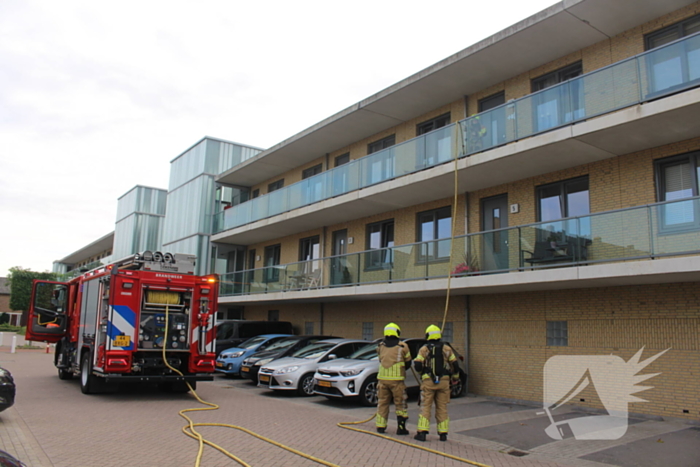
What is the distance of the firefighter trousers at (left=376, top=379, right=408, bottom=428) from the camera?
360 inches

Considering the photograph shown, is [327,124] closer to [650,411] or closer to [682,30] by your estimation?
[682,30]

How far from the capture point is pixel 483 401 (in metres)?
13.7

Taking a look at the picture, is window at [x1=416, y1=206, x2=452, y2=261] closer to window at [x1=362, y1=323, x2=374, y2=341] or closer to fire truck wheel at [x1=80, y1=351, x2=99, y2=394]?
window at [x1=362, y1=323, x2=374, y2=341]

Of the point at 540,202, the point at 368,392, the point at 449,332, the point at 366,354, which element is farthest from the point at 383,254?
the point at 368,392

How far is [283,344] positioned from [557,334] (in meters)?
8.01

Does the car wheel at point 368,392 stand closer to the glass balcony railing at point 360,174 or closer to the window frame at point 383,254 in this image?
the window frame at point 383,254

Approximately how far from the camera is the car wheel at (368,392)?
1230 cm

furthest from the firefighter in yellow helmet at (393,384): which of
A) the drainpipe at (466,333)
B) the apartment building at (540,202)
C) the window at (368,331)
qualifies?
the window at (368,331)

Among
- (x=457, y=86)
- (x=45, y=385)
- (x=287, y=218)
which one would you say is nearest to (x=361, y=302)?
(x=287, y=218)

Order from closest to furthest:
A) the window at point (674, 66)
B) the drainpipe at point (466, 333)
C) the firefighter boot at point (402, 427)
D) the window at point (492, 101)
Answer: the firefighter boot at point (402, 427), the window at point (674, 66), the drainpipe at point (466, 333), the window at point (492, 101)

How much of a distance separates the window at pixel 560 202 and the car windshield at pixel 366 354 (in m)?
4.74

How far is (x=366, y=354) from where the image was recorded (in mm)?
13562

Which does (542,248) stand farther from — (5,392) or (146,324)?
(5,392)

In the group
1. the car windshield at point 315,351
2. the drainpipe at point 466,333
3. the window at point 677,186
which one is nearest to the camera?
the window at point 677,186
